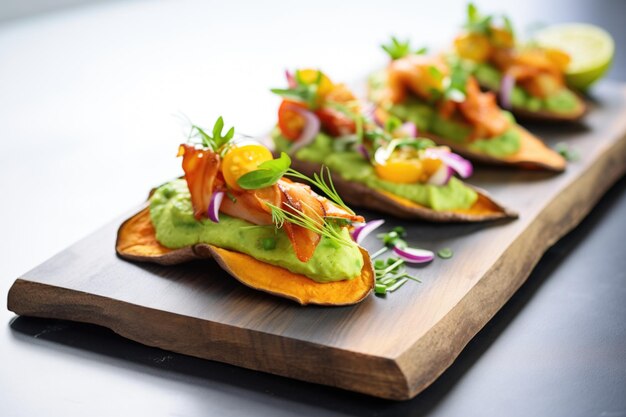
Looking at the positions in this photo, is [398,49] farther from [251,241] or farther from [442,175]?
[251,241]

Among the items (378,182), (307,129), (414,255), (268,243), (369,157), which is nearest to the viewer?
(268,243)

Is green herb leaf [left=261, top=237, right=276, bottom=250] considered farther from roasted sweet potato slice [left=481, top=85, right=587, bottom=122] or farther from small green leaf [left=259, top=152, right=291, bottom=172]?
roasted sweet potato slice [left=481, top=85, right=587, bottom=122]

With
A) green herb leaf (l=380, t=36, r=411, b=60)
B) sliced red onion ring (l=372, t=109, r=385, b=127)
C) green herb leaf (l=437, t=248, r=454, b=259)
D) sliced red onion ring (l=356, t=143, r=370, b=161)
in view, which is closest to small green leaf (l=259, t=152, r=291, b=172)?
green herb leaf (l=437, t=248, r=454, b=259)

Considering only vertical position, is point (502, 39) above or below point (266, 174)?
below

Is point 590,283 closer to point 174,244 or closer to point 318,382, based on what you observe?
point 318,382

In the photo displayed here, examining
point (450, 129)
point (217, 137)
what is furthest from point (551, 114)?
point (217, 137)

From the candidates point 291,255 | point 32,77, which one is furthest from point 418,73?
point 32,77

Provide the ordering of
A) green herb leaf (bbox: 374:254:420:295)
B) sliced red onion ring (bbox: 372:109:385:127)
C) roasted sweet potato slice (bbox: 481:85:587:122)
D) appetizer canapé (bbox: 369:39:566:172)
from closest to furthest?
1. green herb leaf (bbox: 374:254:420:295)
2. appetizer canapé (bbox: 369:39:566:172)
3. sliced red onion ring (bbox: 372:109:385:127)
4. roasted sweet potato slice (bbox: 481:85:587:122)
